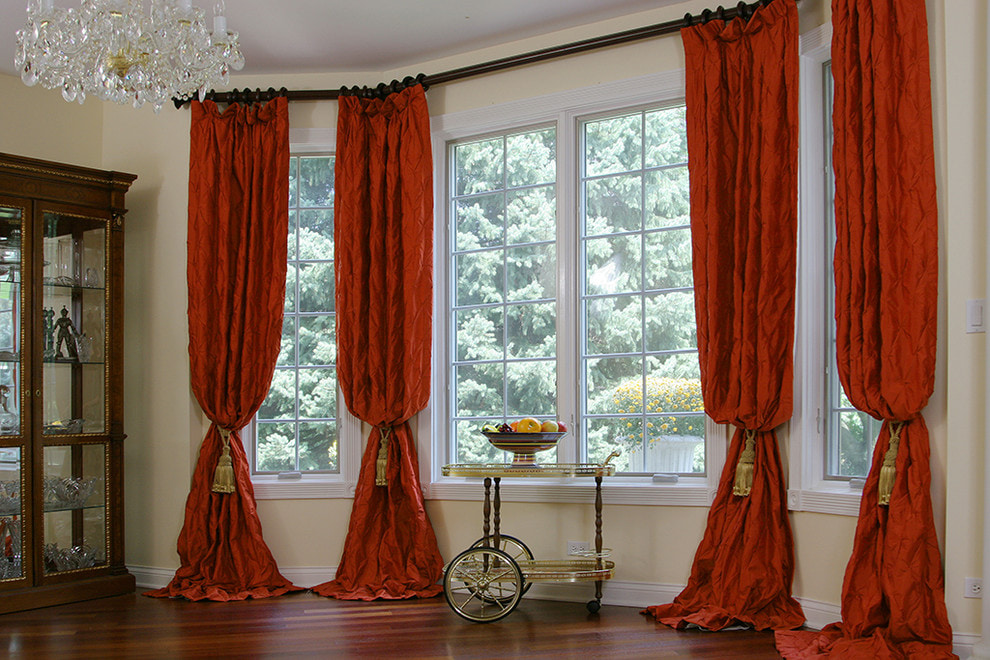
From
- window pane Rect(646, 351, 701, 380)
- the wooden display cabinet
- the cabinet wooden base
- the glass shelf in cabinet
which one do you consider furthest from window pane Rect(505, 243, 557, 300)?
the cabinet wooden base

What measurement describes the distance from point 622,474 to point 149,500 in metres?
2.82

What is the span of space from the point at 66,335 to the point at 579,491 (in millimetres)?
2929

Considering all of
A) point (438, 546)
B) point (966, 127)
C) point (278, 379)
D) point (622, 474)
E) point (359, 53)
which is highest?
point (359, 53)

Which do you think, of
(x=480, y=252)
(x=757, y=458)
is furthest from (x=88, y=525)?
(x=757, y=458)

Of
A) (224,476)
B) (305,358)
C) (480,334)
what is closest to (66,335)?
(224,476)

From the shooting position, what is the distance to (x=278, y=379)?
18.1 ft

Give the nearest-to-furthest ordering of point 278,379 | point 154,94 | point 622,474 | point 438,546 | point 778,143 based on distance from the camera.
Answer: point 154,94
point 778,143
point 622,474
point 438,546
point 278,379

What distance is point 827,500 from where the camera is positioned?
413cm

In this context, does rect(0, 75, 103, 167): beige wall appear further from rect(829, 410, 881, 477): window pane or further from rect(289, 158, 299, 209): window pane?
rect(829, 410, 881, 477): window pane

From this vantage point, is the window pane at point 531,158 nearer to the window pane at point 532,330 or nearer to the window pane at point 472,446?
the window pane at point 532,330

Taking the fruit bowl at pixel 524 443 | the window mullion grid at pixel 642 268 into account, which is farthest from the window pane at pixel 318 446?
the window mullion grid at pixel 642 268

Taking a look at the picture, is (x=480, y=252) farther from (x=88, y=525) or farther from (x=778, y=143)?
(x=88, y=525)

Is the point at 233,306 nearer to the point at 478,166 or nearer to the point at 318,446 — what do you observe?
the point at 318,446

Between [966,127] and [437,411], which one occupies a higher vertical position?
[966,127]
